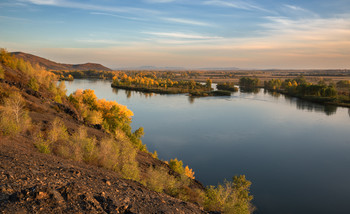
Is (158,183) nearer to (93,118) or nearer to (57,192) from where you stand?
(57,192)

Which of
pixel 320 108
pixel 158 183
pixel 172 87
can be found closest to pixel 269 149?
pixel 158 183

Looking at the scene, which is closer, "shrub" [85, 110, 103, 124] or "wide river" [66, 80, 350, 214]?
"wide river" [66, 80, 350, 214]

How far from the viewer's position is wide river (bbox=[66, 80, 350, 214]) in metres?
25.7

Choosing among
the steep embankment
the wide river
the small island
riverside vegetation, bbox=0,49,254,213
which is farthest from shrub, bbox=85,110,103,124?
the small island

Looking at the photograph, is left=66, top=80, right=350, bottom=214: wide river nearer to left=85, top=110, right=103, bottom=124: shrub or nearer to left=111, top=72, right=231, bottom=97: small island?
left=85, top=110, right=103, bottom=124: shrub

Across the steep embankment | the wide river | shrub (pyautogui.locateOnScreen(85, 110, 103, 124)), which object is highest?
the steep embankment

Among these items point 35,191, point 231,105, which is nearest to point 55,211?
point 35,191

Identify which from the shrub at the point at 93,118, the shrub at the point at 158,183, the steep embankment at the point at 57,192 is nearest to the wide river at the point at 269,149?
the shrub at the point at 93,118

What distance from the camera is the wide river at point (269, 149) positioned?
25.7m

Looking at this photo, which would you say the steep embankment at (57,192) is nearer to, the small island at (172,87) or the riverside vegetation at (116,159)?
the riverside vegetation at (116,159)

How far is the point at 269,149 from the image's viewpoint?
3838cm

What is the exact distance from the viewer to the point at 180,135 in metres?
44.4

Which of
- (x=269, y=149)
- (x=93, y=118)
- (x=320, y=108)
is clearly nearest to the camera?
(x=93, y=118)

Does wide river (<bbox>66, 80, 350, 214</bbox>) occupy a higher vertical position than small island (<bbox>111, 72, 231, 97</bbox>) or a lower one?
lower
